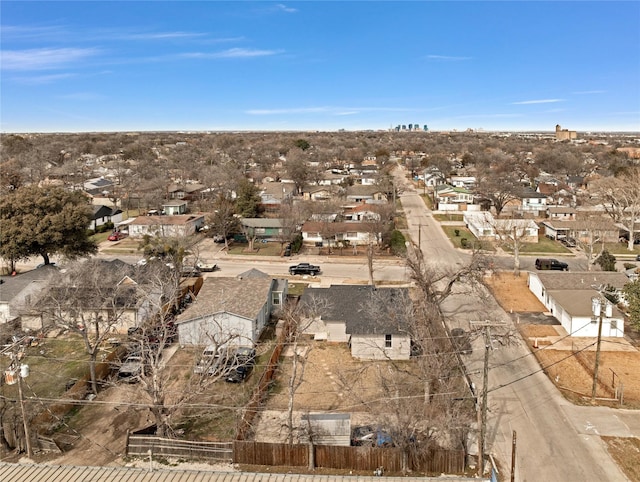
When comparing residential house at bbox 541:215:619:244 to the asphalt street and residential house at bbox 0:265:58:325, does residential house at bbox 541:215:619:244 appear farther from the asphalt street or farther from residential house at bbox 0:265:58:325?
residential house at bbox 0:265:58:325

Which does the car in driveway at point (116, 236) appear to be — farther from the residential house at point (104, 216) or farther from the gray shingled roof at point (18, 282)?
the gray shingled roof at point (18, 282)

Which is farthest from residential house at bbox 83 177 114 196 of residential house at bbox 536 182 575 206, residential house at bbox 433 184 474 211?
residential house at bbox 536 182 575 206

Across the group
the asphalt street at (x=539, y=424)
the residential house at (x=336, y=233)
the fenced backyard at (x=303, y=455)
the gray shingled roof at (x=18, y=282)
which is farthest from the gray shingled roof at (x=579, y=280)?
the gray shingled roof at (x=18, y=282)

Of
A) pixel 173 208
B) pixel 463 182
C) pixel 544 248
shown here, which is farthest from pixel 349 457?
pixel 463 182

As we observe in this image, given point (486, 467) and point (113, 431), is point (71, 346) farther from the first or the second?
point (486, 467)

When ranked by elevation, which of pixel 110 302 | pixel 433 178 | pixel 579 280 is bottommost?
pixel 110 302

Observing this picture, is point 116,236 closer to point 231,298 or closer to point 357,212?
point 357,212
